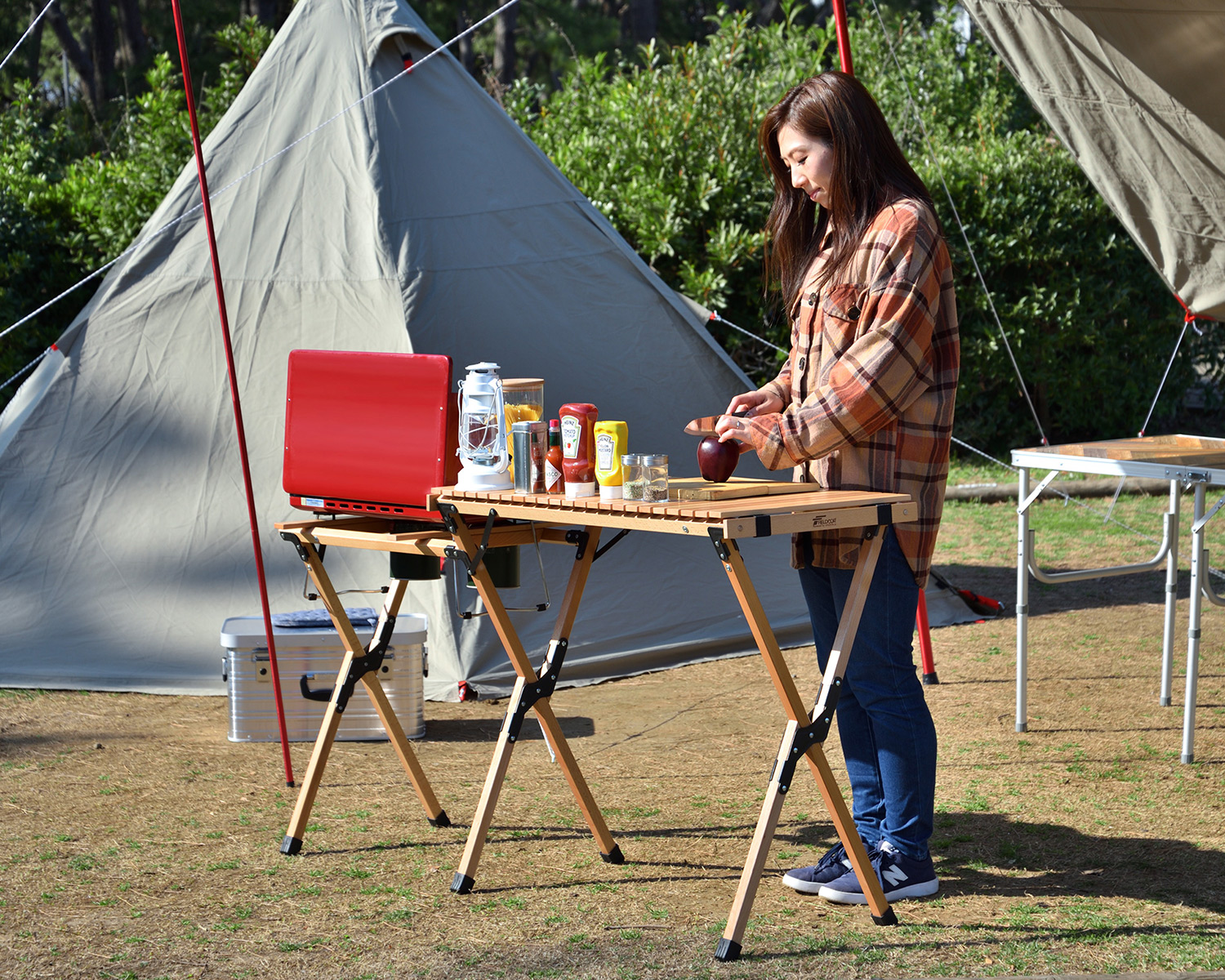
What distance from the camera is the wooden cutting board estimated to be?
260 cm

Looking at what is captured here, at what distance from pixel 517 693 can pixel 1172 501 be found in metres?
2.52

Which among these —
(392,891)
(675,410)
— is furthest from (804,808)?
(675,410)

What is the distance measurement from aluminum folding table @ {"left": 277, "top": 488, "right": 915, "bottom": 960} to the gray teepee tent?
1525 millimetres

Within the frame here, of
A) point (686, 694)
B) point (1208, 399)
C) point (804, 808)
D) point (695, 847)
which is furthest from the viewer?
point (1208, 399)

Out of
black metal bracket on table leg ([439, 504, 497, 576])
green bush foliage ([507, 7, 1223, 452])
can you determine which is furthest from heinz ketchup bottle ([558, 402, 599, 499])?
green bush foliage ([507, 7, 1223, 452])

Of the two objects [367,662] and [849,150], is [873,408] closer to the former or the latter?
[849,150]

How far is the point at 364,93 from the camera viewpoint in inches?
198

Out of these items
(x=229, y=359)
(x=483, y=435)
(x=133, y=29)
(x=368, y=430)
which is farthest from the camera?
(x=133, y=29)

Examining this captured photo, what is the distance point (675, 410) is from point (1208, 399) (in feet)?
20.0

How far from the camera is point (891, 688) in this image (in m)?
2.77

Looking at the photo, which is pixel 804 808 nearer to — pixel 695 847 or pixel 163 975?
pixel 695 847

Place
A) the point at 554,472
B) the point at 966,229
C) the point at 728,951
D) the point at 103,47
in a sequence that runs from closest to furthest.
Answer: the point at 728,951 < the point at 554,472 < the point at 966,229 < the point at 103,47

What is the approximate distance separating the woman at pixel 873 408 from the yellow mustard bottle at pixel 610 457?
0.21m

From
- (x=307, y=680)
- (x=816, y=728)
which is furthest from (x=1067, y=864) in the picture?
(x=307, y=680)
